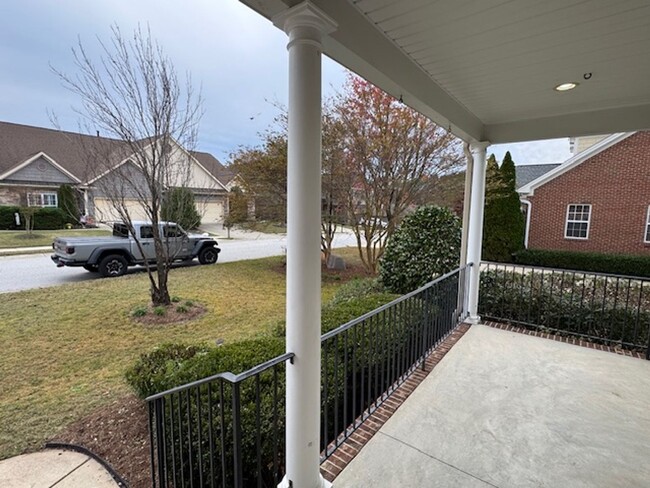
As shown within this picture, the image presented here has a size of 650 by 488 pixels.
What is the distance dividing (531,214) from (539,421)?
10.9 metres

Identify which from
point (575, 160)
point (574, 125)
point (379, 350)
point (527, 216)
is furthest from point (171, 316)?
point (575, 160)

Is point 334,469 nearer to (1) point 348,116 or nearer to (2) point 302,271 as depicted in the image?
(2) point 302,271

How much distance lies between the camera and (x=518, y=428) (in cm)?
237

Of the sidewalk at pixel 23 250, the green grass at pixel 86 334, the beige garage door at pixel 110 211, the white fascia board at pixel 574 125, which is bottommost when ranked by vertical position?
the green grass at pixel 86 334

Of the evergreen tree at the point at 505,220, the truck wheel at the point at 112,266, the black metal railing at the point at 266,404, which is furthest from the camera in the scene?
the evergreen tree at the point at 505,220

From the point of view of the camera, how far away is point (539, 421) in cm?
245

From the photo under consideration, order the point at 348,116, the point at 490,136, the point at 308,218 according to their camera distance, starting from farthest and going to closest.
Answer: the point at 348,116 < the point at 490,136 < the point at 308,218

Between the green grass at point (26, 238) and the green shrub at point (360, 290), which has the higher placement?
the green grass at point (26, 238)

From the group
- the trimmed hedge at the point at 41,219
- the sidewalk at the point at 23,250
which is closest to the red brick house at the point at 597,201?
the sidewalk at the point at 23,250

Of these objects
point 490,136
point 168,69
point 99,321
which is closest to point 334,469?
point 490,136

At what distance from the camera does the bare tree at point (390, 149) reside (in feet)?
24.2

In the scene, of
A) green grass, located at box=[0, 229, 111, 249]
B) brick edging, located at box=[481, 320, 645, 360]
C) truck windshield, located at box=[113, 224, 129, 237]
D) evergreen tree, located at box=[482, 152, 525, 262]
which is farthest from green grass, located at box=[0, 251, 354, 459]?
green grass, located at box=[0, 229, 111, 249]

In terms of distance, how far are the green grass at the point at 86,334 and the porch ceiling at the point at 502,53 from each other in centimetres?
→ 359

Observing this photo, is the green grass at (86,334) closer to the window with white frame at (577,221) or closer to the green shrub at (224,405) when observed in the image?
the green shrub at (224,405)
